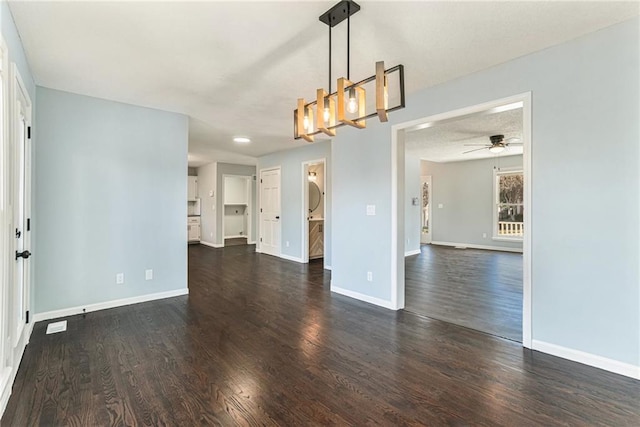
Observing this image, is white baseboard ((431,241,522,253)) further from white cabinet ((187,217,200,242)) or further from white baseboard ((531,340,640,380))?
white cabinet ((187,217,200,242))

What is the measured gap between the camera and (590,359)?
7.41ft

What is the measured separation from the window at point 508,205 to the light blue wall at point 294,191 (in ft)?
16.5

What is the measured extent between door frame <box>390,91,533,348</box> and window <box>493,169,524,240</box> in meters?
5.84

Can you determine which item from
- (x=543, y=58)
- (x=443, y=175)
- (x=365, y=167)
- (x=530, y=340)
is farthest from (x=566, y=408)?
(x=443, y=175)

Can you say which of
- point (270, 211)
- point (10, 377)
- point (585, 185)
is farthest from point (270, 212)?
point (585, 185)

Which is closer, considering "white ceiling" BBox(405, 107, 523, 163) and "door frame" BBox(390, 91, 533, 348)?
"door frame" BBox(390, 91, 533, 348)

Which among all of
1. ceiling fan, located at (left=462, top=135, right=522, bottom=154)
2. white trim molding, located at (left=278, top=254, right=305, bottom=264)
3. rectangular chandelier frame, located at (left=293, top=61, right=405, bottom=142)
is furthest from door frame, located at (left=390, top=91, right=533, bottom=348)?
white trim molding, located at (left=278, top=254, right=305, bottom=264)

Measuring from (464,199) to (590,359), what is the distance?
691 centimetres

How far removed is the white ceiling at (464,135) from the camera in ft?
14.6

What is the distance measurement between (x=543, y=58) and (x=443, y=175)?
693 centimetres

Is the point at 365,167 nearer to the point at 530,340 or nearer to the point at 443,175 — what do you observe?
the point at 530,340

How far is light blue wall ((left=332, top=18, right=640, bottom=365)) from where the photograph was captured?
2104 millimetres

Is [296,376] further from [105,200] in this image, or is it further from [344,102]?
[105,200]

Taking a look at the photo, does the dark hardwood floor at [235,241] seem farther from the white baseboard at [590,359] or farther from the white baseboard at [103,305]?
the white baseboard at [590,359]
